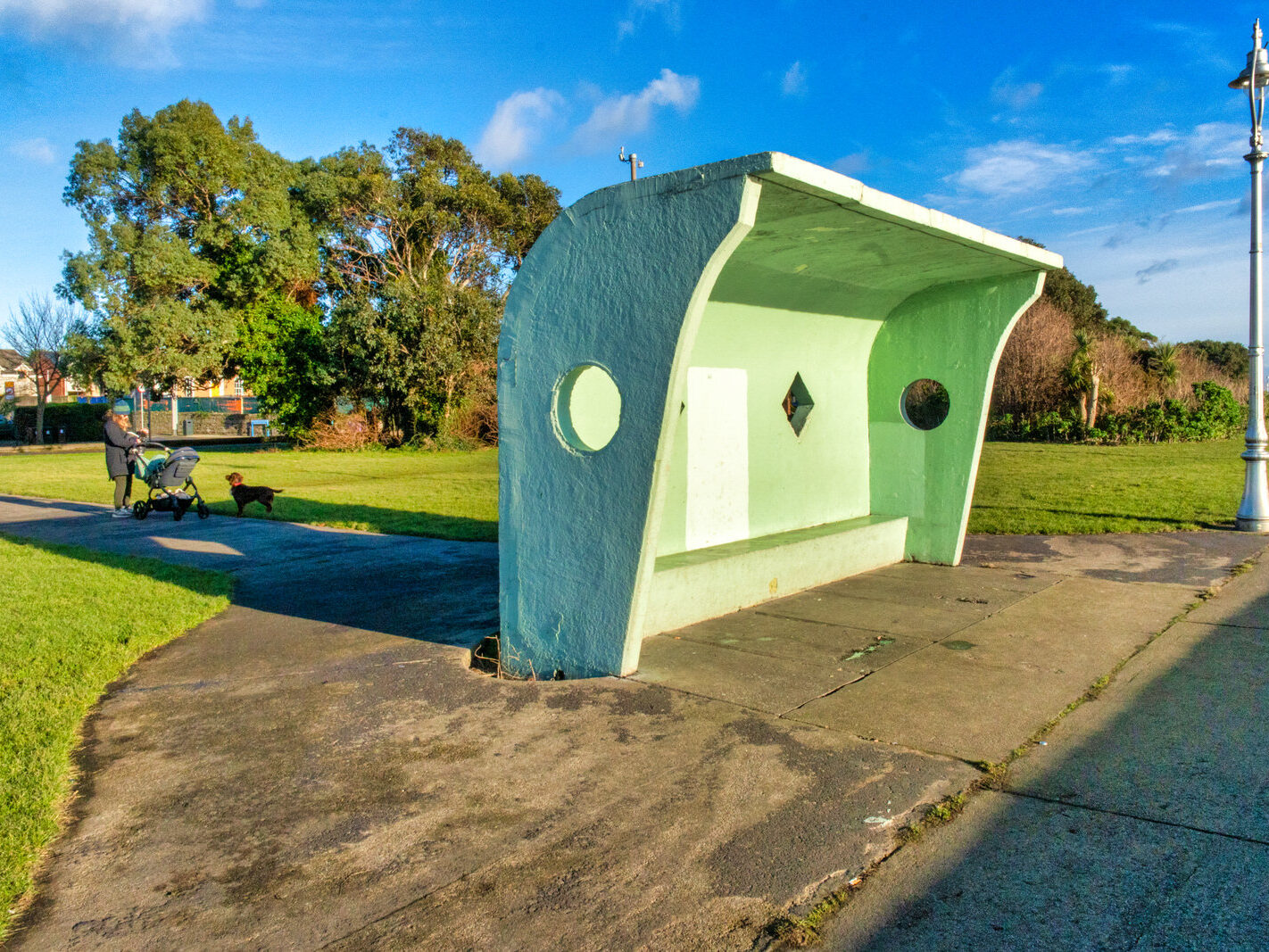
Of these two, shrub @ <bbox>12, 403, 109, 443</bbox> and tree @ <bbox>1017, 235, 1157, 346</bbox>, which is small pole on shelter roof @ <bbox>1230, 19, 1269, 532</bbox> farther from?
shrub @ <bbox>12, 403, 109, 443</bbox>

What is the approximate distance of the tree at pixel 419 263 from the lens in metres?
29.0

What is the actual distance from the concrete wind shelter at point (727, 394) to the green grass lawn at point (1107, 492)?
3087mm

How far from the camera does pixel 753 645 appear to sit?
18.3 feet

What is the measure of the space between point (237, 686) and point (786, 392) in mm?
4980

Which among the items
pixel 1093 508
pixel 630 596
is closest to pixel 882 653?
pixel 630 596

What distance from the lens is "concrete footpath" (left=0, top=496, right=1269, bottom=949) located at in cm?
271

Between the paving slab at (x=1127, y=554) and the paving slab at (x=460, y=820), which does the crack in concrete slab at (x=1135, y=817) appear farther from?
the paving slab at (x=1127, y=554)

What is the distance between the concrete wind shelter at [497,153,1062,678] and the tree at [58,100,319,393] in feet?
106

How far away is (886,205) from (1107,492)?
451 inches

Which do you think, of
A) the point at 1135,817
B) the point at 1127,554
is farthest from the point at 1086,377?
the point at 1135,817

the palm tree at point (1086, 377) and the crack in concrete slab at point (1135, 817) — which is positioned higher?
the palm tree at point (1086, 377)

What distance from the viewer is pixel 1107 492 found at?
1434cm

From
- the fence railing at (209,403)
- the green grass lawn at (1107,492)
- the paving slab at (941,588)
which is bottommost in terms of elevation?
the paving slab at (941,588)

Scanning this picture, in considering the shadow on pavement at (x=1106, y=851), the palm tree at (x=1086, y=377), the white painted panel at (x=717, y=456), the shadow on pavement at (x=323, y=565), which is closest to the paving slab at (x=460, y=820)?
the shadow on pavement at (x=1106, y=851)
